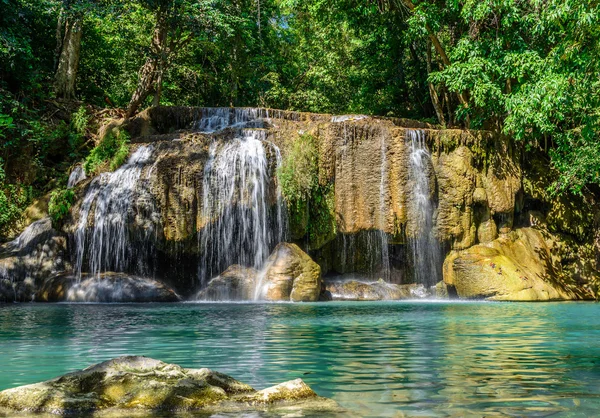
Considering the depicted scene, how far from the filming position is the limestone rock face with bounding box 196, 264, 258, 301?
53.9 feet

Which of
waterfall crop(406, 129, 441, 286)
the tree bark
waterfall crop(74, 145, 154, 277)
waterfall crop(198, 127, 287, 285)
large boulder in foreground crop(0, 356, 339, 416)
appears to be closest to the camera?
large boulder in foreground crop(0, 356, 339, 416)

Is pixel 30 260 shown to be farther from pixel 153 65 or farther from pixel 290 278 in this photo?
pixel 153 65

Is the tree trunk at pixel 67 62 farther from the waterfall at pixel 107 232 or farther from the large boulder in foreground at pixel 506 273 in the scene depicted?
the large boulder in foreground at pixel 506 273

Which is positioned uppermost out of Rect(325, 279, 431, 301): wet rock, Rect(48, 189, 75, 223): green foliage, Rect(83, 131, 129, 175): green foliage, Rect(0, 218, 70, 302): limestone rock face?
Rect(83, 131, 129, 175): green foliage

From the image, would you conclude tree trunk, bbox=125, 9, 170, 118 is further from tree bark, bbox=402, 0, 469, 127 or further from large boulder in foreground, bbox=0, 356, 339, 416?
large boulder in foreground, bbox=0, 356, 339, 416

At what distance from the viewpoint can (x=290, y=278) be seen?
16.4 m

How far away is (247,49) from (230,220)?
603 inches

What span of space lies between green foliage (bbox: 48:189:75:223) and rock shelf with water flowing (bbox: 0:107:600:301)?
0.23 metres

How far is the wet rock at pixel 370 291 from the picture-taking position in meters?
17.6

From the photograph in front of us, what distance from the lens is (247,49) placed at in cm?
3117

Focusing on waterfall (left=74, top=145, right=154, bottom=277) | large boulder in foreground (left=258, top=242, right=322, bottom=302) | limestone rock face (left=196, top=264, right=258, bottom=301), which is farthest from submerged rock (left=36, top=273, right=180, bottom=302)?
large boulder in foreground (left=258, top=242, right=322, bottom=302)

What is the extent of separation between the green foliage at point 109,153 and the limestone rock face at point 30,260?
2290mm

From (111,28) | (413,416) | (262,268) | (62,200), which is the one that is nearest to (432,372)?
(413,416)

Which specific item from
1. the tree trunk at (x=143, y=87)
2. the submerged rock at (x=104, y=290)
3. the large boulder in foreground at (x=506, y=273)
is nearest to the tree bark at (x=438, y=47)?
the large boulder in foreground at (x=506, y=273)
